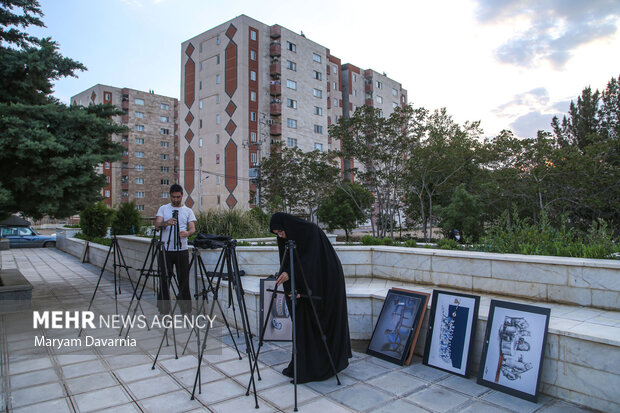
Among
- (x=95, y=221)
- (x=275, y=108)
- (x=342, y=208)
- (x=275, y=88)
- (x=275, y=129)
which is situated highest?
(x=275, y=88)

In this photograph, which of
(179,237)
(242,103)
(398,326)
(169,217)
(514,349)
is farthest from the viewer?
(242,103)

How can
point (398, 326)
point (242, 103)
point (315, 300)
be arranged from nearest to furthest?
point (315, 300), point (398, 326), point (242, 103)

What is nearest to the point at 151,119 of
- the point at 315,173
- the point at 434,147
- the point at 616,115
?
the point at 315,173

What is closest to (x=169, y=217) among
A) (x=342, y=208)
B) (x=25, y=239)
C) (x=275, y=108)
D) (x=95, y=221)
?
(x=95, y=221)

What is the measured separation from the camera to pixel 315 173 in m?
31.3

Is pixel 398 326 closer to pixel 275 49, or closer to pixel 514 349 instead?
pixel 514 349

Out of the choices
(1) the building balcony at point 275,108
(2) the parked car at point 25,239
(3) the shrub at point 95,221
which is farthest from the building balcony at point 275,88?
(3) the shrub at point 95,221

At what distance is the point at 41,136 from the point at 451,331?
7196 mm

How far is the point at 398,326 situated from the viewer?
16.4ft

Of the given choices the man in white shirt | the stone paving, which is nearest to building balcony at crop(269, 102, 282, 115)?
the man in white shirt

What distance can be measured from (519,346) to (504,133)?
68.5ft

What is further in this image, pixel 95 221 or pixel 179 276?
pixel 95 221

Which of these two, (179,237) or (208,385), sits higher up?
(179,237)

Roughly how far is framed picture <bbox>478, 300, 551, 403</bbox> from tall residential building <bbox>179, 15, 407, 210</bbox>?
34757 millimetres
